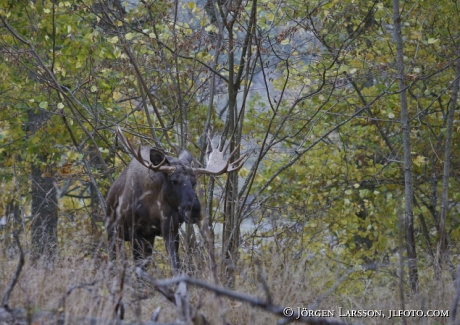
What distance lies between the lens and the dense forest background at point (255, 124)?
7.61 m

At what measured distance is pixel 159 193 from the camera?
32.9ft

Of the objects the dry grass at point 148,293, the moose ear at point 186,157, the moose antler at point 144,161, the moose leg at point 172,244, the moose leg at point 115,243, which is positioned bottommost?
the dry grass at point 148,293

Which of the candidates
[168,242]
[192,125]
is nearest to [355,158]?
[192,125]

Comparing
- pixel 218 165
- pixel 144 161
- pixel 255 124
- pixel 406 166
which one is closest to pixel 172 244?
pixel 144 161

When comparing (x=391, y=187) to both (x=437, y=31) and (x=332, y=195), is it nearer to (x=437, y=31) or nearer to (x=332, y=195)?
(x=332, y=195)

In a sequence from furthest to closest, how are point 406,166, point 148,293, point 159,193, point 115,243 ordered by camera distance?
point 159,193 → point 406,166 → point 148,293 → point 115,243

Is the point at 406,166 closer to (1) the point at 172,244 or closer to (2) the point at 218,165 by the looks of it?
(2) the point at 218,165

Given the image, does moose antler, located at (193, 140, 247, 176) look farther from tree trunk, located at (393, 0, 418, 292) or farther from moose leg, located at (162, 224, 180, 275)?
tree trunk, located at (393, 0, 418, 292)

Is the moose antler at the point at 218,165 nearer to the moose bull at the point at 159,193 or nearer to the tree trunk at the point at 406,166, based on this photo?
the moose bull at the point at 159,193

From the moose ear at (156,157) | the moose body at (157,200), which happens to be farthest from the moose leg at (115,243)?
the moose ear at (156,157)

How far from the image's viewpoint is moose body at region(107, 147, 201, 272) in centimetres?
964

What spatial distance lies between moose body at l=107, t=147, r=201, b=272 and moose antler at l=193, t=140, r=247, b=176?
186 millimetres

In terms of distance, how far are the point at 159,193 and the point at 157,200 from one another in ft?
0.88

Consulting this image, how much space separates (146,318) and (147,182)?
4.59m
